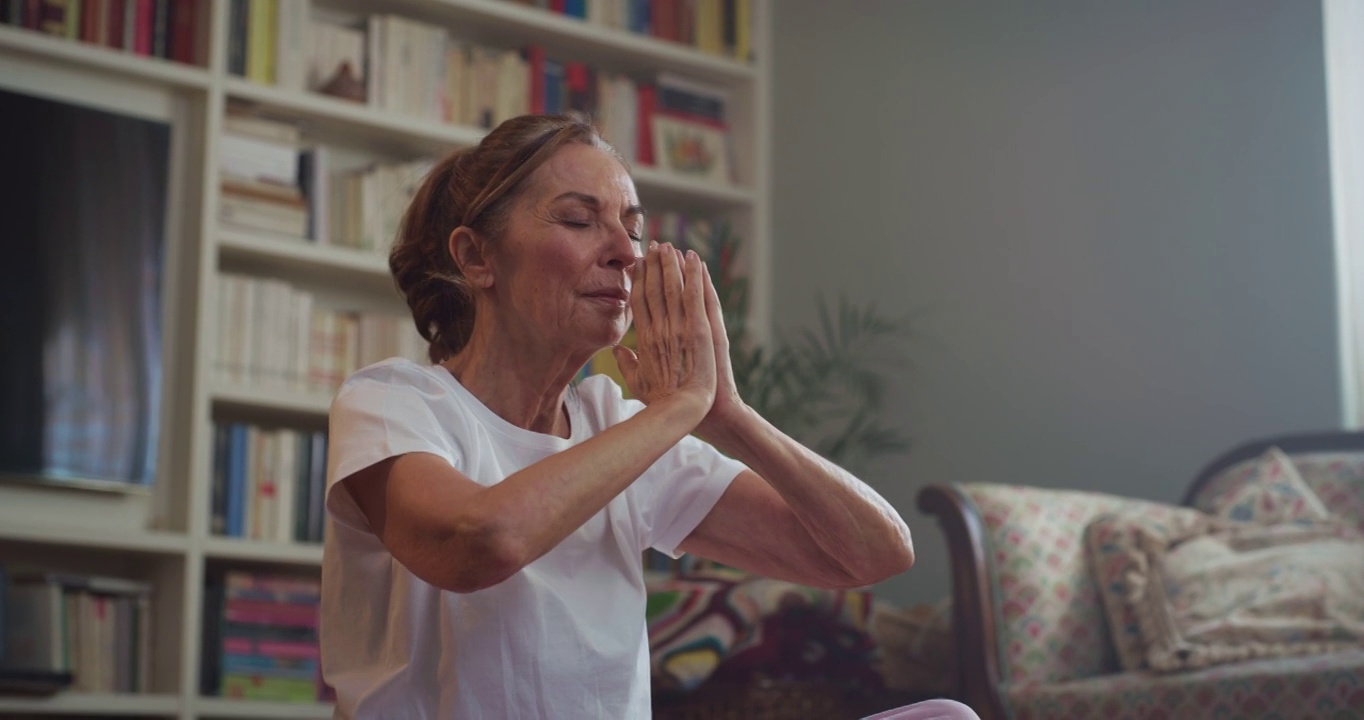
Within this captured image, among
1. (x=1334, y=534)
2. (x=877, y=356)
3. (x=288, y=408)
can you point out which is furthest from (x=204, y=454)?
(x=1334, y=534)

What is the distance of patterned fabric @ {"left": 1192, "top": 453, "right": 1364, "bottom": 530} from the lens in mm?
2912

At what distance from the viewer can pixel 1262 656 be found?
100 inches

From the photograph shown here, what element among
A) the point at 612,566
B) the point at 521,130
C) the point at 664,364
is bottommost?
the point at 612,566

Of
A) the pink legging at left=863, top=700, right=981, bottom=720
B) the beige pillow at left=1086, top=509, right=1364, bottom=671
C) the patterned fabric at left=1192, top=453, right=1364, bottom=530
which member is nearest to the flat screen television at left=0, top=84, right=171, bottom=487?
the beige pillow at left=1086, top=509, right=1364, bottom=671

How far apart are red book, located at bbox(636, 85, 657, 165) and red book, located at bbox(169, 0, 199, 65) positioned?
1.24m

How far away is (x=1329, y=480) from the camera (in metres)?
2.96

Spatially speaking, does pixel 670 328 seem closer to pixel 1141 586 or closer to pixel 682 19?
pixel 1141 586

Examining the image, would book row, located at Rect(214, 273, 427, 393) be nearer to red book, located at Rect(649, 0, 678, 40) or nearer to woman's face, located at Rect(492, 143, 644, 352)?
red book, located at Rect(649, 0, 678, 40)

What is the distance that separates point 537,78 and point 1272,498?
7.27ft

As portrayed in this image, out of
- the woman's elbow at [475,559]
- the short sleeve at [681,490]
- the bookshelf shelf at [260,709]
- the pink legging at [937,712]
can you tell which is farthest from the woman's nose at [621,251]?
the bookshelf shelf at [260,709]

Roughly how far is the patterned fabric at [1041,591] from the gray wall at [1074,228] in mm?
593

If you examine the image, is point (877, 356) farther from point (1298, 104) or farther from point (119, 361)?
point (119, 361)

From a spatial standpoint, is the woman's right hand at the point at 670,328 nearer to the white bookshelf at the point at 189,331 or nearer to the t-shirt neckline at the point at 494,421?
the t-shirt neckline at the point at 494,421

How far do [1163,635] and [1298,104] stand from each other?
1332mm
